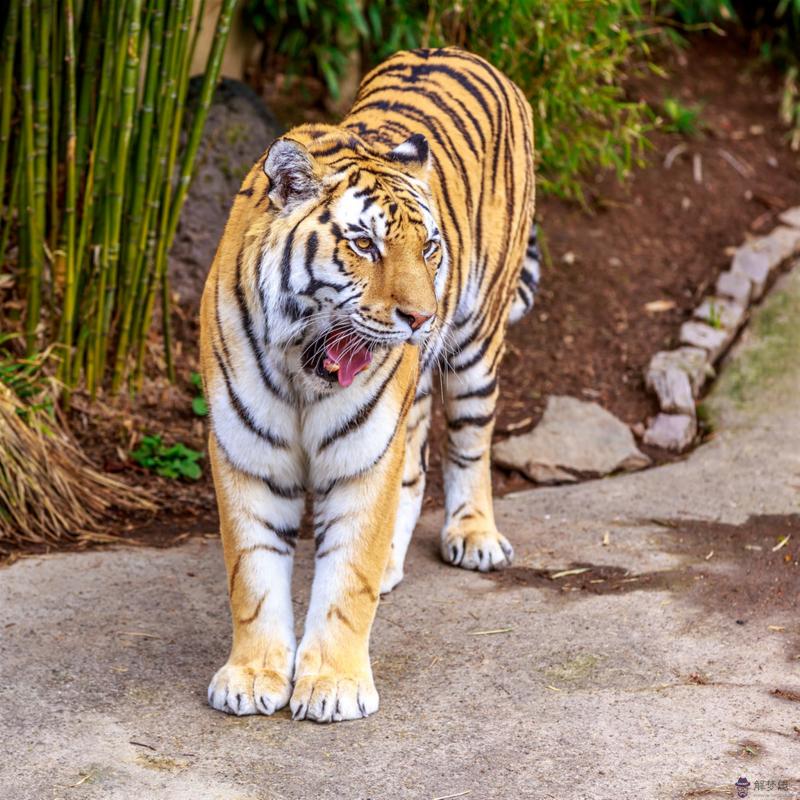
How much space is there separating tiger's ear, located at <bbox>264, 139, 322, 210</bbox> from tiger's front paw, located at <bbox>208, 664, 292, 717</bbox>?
1.08 meters

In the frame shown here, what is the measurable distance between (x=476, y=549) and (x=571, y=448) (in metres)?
1.28

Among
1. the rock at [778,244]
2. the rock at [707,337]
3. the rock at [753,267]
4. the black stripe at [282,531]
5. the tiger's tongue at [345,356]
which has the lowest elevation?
the rock at [707,337]

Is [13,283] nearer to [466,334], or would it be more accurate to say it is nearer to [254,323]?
[466,334]

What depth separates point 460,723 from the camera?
313 centimetres

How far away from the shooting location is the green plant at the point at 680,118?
734 centimetres

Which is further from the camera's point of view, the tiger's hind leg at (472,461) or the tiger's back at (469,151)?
the tiger's hind leg at (472,461)

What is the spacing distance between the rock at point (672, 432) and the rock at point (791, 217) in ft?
6.07

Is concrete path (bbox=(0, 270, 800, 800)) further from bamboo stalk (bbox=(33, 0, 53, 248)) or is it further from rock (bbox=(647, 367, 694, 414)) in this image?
bamboo stalk (bbox=(33, 0, 53, 248))

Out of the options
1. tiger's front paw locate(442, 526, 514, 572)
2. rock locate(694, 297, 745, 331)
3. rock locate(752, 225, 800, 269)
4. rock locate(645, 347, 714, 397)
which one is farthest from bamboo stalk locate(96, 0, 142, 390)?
rock locate(752, 225, 800, 269)

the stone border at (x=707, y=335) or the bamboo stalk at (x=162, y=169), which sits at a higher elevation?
the bamboo stalk at (x=162, y=169)

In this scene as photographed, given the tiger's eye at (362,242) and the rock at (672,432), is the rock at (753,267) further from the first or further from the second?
the tiger's eye at (362,242)

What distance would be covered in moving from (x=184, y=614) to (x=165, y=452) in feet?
4.14

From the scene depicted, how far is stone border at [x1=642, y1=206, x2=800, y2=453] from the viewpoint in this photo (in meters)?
5.44

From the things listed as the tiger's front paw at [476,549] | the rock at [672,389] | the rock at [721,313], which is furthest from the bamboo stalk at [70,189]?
the rock at [721,313]
